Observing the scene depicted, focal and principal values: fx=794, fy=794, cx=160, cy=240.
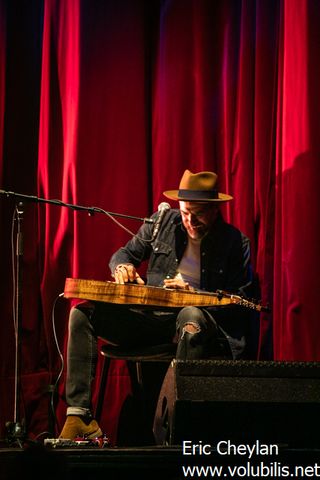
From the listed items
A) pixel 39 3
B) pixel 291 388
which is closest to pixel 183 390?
pixel 291 388

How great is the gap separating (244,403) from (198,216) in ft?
5.10

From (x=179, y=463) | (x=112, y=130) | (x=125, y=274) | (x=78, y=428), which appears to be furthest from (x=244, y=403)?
(x=112, y=130)

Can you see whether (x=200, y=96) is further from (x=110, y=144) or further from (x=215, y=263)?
(x=215, y=263)

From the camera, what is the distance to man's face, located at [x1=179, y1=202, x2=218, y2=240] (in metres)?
4.17

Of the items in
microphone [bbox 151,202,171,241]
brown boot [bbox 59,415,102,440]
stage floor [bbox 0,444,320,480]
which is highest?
microphone [bbox 151,202,171,241]

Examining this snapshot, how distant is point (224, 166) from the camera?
469cm

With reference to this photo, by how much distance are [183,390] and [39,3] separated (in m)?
2.92

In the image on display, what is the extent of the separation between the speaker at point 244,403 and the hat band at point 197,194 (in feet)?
4.85

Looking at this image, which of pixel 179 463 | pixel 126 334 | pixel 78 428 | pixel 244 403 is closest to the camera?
pixel 179 463

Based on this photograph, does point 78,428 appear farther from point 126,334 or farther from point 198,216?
point 198,216

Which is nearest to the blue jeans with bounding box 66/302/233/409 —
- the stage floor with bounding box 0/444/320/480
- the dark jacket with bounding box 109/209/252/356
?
the dark jacket with bounding box 109/209/252/356

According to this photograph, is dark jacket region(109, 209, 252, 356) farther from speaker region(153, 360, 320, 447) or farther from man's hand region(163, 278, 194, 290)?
speaker region(153, 360, 320, 447)

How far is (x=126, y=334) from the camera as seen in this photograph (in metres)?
4.02

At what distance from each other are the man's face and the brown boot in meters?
1.17
